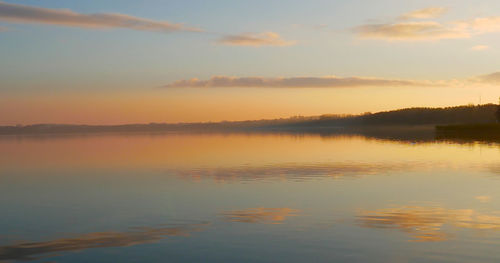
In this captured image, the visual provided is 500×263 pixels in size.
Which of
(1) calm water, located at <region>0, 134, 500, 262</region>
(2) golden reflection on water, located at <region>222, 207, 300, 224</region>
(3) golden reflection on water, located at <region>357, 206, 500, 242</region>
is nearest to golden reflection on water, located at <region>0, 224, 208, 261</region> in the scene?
(1) calm water, located at <region>0, 134, 500, 262</region>

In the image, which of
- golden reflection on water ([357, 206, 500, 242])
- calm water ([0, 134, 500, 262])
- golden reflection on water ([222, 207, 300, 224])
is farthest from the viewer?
golden reflection on water ([222, 207, 300, 224])

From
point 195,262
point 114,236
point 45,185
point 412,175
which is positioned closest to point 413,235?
point 195,262

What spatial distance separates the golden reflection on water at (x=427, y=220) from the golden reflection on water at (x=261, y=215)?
3998mm

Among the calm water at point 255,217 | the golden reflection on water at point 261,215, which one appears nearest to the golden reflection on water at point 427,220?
the calm water at point 255,217

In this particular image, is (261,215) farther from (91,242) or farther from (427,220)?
(91,242)

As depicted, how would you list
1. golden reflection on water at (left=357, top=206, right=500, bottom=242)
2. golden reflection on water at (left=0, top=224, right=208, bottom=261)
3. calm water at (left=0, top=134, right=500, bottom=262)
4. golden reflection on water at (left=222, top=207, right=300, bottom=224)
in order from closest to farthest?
calm water at (left=0, top=134, right=500, bottom=262) < golden reflection on water at (left=0, top=224, right=208, bottom=261) < golden reflection on water at (left=357, top=206, right=500, bottom=242) < golden reflection on water at (left=222, top=207, right=300, bottom=224)

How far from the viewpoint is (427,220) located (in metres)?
23.7

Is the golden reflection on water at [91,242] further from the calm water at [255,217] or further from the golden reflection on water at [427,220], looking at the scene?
the golden reflection on water at [427,220]

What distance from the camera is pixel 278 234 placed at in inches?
822

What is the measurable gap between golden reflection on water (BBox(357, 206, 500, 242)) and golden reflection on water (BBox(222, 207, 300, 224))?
400 cm

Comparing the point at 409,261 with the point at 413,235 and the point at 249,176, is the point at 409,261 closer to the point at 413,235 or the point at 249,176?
the point at 413,235

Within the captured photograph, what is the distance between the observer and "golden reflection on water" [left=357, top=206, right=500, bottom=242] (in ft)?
69.1

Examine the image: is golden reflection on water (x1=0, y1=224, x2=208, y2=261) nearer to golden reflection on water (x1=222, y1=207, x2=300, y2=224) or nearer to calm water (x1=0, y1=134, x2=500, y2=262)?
calm water (x1=0, y1=134, x2=500, y2=262)

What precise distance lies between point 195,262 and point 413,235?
9.90 m
